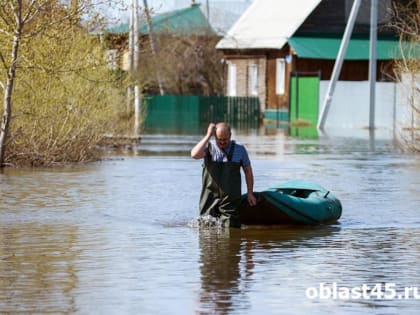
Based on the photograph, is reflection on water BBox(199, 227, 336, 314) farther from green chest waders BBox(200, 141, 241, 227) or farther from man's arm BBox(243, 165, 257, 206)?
man's arm BBox(243, 165, 257, 206)

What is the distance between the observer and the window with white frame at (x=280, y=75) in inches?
2462

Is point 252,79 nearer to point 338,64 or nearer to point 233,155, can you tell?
point 338,64

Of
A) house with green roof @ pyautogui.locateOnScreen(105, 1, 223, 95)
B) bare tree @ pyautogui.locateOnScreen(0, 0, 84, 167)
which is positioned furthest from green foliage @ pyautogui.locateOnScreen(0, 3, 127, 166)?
house with green roof @ pyautogui.locateOnScreen(105, 1, 223, 95)

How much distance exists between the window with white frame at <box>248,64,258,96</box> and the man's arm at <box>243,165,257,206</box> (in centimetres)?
4910

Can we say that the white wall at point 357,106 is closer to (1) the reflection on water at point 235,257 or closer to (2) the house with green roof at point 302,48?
(2) the house with green roof at point 302,48

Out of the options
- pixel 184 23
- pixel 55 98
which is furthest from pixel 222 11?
pixel 55 98

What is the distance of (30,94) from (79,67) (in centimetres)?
126

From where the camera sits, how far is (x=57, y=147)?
28.6 meters

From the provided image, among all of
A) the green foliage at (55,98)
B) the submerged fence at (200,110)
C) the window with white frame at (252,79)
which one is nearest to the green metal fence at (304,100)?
the submerged fence at (200,110)

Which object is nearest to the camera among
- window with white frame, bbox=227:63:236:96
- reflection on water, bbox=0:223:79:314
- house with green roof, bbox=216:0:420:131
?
reflection on water, bbox=0:223:79:314

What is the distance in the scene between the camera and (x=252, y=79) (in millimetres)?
66500

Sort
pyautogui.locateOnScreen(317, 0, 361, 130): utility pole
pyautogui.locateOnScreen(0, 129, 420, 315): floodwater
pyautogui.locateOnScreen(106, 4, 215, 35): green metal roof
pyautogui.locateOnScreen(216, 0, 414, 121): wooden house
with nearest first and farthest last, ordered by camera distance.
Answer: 1. pyautogui.locateOnScreen(0, 129, 420, 315): floodwater
2. pyautogui.locateOnScreen(317, 0, 361, 130): utility pole
3. pyautogui.locateOnScreen(216, 0, 414, 121): wooden house
4. pyautogui.locateOnScreen(106, 4, 215, 35): green metal roof

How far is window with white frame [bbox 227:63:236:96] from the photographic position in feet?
225

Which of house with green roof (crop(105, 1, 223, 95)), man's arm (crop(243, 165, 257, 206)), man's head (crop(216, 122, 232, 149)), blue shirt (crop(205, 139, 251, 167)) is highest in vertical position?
house with green roof (crop(105, 1, 223, 95))
